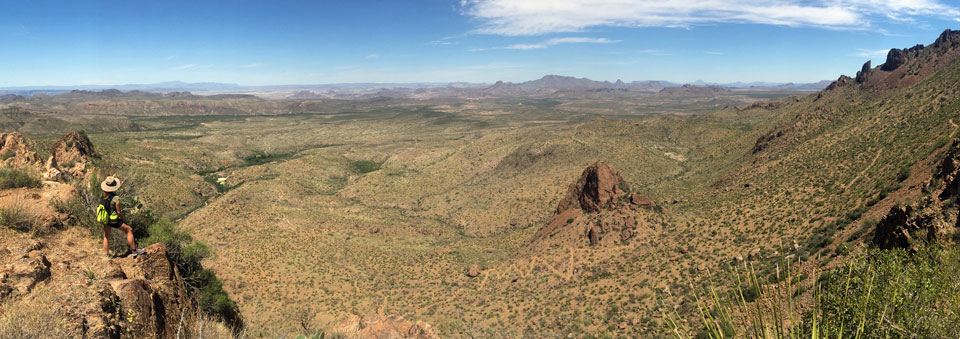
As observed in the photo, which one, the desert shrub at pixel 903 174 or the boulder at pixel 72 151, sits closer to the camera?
the desert shrub at pixel 903 174

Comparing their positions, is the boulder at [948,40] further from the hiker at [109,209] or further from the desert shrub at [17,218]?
the desert shrub at [17,218]

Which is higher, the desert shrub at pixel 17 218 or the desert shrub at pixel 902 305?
the desert shrub at pixel 17 218

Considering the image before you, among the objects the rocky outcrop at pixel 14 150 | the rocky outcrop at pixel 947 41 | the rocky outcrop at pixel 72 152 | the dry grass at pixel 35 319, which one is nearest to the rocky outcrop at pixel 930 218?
the dry grass at pixel 35 319

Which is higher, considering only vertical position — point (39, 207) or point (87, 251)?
point (39, 207)

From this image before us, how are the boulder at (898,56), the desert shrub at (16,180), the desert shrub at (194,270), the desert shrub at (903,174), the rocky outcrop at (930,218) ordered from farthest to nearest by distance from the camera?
the boulder at (898,56)
the desert shrub at (903,174)
the desert shrub at (194,270)
the desert shrub at (16,180)
the rocky outcrop at (930,218)

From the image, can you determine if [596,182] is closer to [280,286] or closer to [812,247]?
[812,247]

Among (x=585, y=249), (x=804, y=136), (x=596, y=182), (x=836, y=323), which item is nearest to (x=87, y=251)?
(x=836, y=323)

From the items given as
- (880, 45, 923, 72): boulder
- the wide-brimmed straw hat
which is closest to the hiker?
the wide-brimmed straw hat
